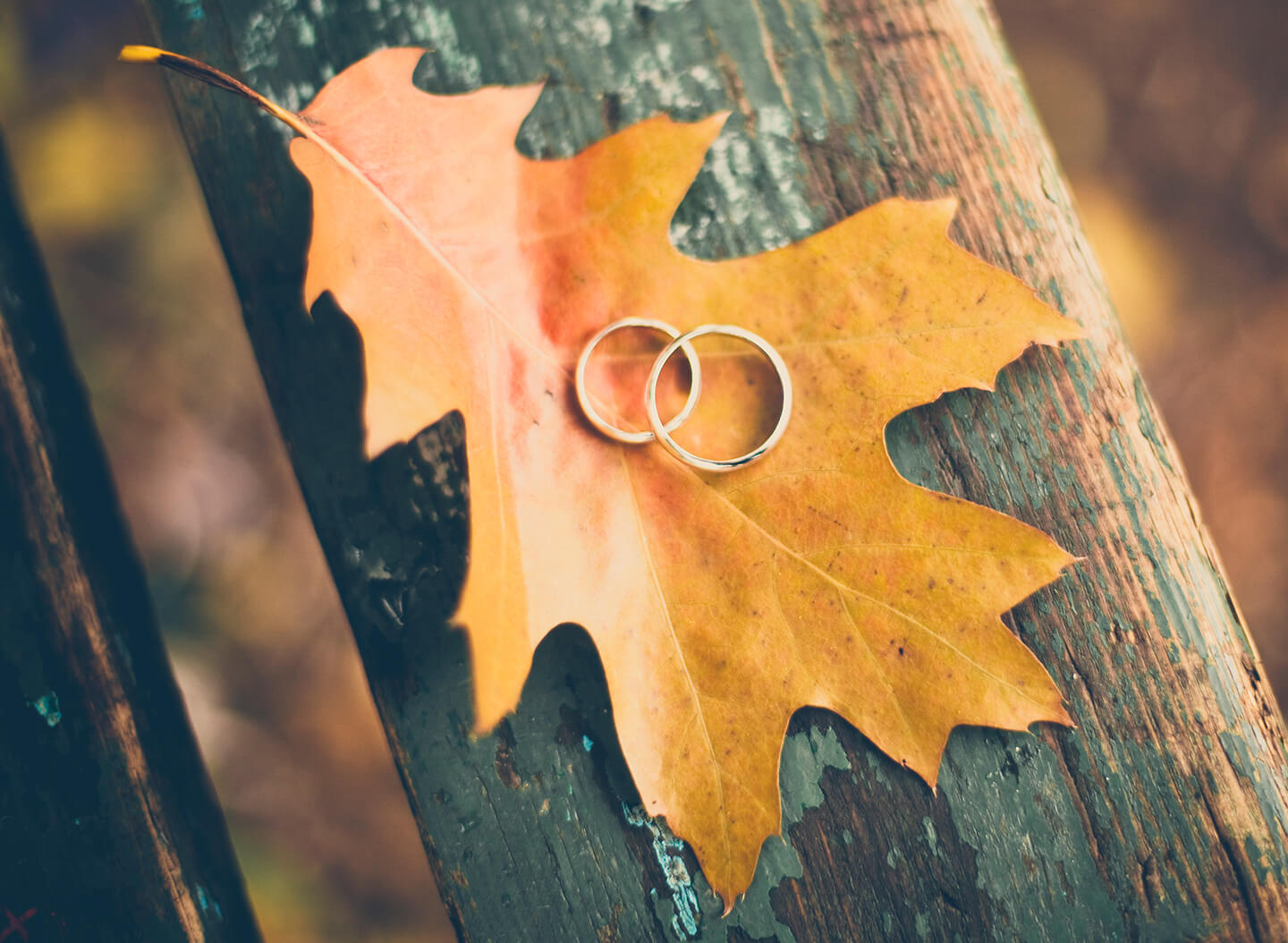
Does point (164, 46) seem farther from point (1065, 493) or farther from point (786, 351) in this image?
point (1065, 493)

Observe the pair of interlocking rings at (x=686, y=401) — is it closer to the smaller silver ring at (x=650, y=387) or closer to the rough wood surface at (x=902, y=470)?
the smaller silver ring at (x=650, y=387)

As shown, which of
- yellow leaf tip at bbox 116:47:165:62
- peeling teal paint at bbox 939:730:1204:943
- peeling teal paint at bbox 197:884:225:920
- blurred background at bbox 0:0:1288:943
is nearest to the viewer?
yellow leaf tip at bbox 116:47:165:62

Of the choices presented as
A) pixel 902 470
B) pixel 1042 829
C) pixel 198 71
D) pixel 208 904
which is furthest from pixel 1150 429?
pixel 208 904

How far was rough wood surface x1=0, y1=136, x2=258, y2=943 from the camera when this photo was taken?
2.93 ft

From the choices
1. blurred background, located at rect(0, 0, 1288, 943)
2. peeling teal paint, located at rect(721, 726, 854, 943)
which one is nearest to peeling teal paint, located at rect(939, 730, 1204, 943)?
peeling teal paint, located at rect(721, 726, 854, 943)

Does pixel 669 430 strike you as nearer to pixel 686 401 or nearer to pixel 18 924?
pixel 686 401

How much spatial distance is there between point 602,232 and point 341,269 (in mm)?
281

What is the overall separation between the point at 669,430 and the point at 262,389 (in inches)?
53.2

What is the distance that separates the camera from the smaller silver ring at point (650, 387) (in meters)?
0.79

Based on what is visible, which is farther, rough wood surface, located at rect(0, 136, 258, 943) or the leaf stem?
rough wood surface, located at rect(0, 136, 258, 943)

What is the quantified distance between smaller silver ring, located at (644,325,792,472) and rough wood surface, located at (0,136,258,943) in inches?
30.7

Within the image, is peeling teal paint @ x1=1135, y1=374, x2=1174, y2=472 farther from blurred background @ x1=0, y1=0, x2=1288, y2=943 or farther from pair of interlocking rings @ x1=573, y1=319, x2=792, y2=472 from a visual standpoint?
blurred background @ x1=0, y1=0, x2=1288, y2=943

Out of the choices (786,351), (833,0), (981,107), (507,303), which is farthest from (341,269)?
(981,107)

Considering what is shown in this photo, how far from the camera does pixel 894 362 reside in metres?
0.78
